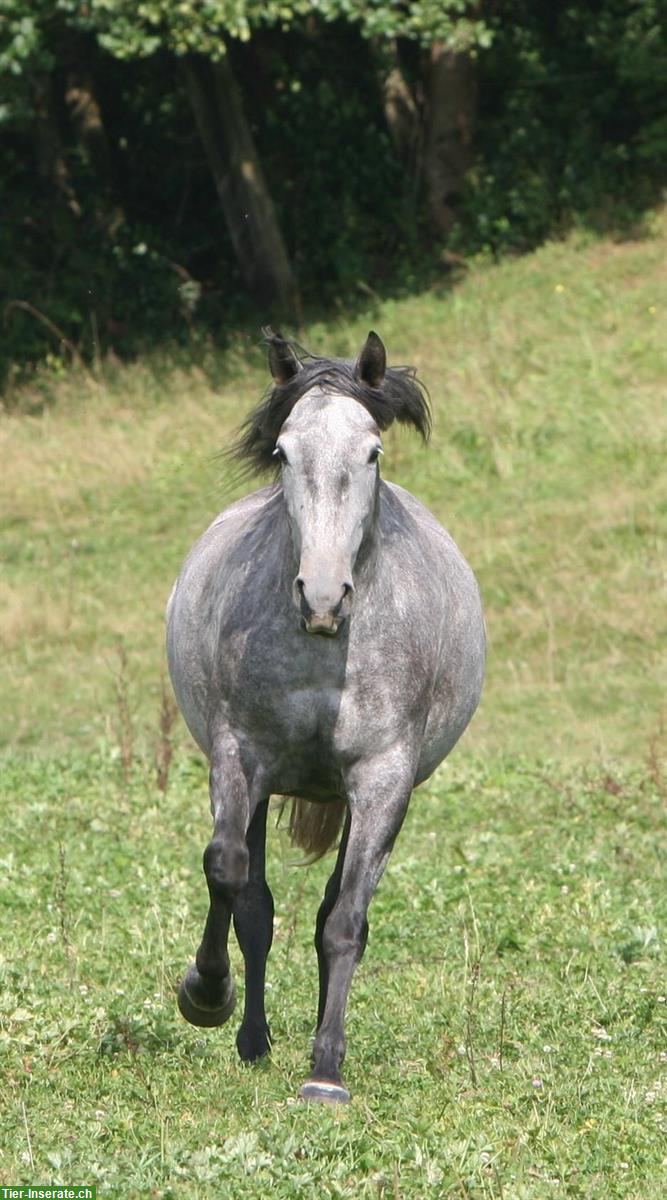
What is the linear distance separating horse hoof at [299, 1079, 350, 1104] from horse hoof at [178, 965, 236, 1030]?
0.82 m

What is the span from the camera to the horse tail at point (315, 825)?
7.33m

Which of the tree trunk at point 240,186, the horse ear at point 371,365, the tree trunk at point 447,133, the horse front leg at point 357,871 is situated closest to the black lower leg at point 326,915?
the horse front leg at point 357,871

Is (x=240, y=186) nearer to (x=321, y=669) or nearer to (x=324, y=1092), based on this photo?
(x=321, y=669)

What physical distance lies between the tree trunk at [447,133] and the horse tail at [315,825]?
17387 mm

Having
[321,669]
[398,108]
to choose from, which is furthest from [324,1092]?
[398,108]

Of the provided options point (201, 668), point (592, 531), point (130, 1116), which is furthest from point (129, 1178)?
point (592, 531)

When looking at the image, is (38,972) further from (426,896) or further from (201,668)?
(426,896)

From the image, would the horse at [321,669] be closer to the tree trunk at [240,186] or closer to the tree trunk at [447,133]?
the tree trunk at [240,186]

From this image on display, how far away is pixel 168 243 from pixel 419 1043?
19.2 m

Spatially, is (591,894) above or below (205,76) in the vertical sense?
below

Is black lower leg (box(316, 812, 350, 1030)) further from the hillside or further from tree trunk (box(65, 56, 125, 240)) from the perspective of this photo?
tree trunk (box(65, 56, 125, 240))

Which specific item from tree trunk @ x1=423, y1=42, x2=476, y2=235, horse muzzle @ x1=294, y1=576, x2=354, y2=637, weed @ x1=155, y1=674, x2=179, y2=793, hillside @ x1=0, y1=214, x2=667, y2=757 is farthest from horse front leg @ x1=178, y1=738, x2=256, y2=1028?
tree trunk @ x1=423, y1=42, x2=476, y2=235

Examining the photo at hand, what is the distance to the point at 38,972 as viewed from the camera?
736 cm

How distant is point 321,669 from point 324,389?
968mm
